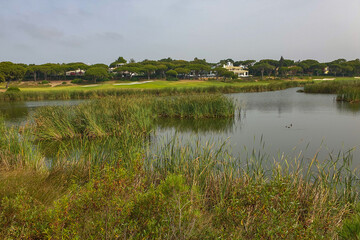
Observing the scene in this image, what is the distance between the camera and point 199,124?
13266mm

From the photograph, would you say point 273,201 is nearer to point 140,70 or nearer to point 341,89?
point 341,89

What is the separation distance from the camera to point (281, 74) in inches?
3568

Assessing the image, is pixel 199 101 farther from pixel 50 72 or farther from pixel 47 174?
pixel 50 72

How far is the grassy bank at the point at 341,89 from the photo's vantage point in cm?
2088

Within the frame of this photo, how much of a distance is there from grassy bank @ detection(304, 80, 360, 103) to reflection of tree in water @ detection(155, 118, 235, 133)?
12.9 meters

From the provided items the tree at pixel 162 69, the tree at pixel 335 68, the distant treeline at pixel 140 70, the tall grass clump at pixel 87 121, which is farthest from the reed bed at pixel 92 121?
the tree at pixel 335 68

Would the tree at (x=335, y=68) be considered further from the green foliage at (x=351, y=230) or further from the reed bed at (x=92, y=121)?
the green foliage at (x=351, y=230)

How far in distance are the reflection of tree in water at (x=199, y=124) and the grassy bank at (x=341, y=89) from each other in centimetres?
1294

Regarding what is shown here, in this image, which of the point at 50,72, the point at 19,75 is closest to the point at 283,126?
the point at 19,75

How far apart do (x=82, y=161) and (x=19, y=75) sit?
60.4 m

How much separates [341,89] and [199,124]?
21.6 meters

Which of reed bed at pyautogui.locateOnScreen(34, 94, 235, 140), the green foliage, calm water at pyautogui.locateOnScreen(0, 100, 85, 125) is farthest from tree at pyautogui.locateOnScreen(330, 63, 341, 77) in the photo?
the green foliage

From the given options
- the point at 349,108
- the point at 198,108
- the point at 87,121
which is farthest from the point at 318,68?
the point at 87,121

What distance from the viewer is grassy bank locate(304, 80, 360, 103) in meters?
20.9
